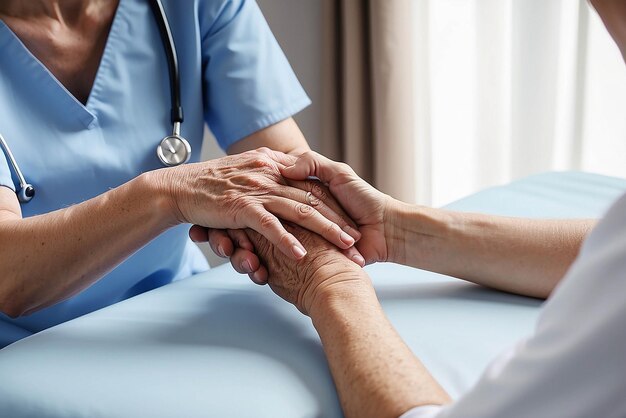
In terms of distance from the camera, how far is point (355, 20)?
2.68 metres

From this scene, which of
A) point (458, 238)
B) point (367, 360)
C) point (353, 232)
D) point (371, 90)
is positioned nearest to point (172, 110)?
point (353, 232)

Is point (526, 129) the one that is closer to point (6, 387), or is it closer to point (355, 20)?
point (355, 20)

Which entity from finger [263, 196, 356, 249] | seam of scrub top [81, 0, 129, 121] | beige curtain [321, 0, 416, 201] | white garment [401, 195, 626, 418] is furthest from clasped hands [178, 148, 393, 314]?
beige curtain [321, 0, 416, 201]

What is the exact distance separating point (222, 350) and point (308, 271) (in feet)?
0.67

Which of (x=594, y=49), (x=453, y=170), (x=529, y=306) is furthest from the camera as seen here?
(x=453, y=170)

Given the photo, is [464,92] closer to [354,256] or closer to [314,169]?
[314,169]

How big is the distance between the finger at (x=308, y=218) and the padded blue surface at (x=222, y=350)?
105mm

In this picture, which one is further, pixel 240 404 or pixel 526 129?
pixel 526 129

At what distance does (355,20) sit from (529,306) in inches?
66.5

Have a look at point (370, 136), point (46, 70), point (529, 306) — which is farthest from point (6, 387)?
point (370, 136)

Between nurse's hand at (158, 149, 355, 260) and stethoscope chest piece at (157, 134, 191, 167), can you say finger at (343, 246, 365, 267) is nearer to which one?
nurse's hand at (158, 149, 355, 260)

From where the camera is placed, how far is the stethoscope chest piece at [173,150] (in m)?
1.40

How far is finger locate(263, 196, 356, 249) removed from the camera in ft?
3.99

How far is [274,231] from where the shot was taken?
119 centimetres
